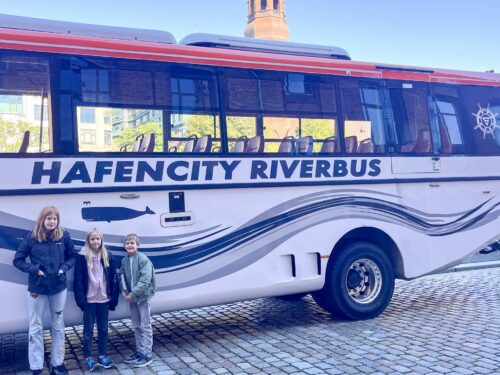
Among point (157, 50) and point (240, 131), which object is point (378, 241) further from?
point (157, 50)

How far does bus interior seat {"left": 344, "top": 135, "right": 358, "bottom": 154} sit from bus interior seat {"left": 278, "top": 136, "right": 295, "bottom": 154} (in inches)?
31.9

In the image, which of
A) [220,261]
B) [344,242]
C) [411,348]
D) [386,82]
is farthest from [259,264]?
[386,82]

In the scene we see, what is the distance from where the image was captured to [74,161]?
577cm

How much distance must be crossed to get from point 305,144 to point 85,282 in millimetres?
3197

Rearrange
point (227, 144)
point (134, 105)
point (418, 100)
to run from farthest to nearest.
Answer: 1. point (418, 100)
2. point (227, 144)
3. point (134, 105)

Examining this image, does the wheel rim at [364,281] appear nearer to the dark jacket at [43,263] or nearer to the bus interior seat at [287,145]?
the bus interior seat at [287,145]

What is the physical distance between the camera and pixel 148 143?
620 centimetres

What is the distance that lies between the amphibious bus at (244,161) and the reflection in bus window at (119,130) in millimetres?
15

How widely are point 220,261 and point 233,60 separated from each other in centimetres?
243

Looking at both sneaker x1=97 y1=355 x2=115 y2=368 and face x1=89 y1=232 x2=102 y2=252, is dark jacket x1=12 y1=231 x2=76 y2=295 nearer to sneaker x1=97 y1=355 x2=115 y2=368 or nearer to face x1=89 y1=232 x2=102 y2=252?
face x1=89 y1=232 x2=102 y2=252

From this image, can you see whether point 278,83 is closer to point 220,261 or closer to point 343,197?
point 343,197

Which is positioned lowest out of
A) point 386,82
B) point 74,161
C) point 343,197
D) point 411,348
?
point 411,348

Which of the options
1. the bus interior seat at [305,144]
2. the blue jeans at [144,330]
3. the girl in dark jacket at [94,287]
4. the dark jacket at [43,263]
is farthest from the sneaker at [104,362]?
the bus interior seat at [305,144]

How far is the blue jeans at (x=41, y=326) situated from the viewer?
212 inches
